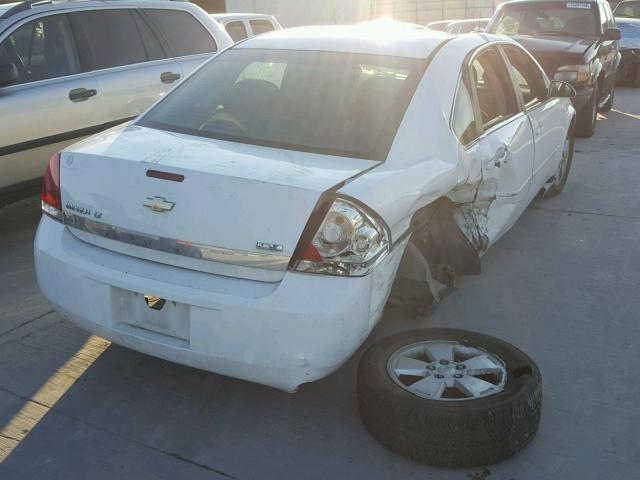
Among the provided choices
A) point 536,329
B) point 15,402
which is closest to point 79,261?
point 15,402

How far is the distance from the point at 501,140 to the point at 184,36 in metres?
3.64

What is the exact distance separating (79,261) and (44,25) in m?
3.25

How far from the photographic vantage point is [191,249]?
2920 millimetres

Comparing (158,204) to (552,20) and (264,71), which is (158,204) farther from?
(552,20)

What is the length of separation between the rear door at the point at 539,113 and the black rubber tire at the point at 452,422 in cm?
252

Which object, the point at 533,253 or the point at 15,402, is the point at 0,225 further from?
the point at 533,253

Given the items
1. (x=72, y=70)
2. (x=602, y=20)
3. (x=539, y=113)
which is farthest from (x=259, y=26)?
(x=539, y=113)

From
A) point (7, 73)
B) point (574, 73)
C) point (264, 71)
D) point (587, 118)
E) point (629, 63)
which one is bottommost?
point (629, 63)

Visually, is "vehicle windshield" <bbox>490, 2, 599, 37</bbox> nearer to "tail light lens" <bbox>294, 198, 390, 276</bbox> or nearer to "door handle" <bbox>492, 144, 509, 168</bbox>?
"door handle" <bbox>492, 144, 509, 168</bbox>

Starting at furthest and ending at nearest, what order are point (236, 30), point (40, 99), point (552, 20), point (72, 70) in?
point (236, 30)
point (552, 20)
point (72, 70)
point (40, 99)

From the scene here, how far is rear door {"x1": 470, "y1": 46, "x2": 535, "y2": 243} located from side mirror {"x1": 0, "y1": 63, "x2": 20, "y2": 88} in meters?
3.05

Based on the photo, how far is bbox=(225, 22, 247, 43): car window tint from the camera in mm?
10383

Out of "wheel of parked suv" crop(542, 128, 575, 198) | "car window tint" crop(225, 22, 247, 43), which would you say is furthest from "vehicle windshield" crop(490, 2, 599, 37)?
"wheel of parked suv" crop(542, 128, 575, 198)

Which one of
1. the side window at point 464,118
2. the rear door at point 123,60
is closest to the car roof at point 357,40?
the side window at point 464,118
